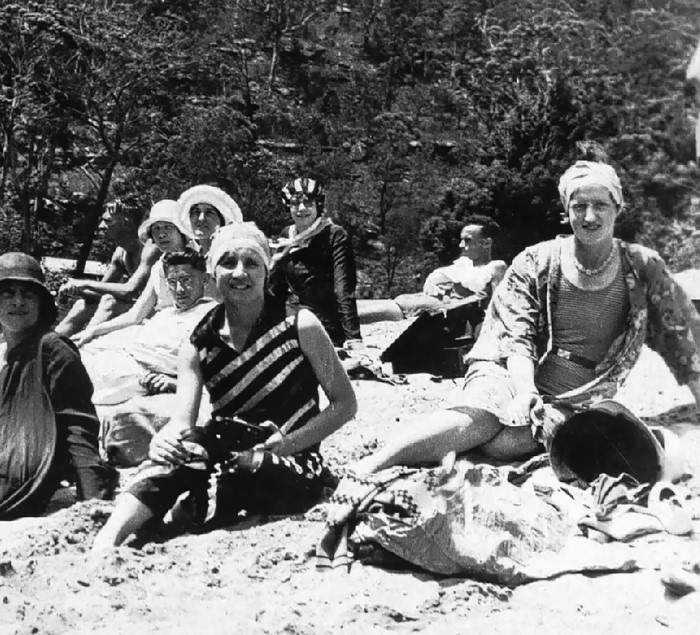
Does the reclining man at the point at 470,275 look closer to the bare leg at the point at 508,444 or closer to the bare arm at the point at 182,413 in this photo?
the bare leg at the point at 508,444

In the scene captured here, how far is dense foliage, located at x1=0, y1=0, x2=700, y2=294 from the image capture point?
12.7m

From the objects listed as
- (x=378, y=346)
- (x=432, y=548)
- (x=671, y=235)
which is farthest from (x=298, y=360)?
(x=671, y=235)

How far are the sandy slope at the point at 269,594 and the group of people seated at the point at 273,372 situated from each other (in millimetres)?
204

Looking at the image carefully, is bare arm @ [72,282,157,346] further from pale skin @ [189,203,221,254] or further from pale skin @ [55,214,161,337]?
pale skin @ [55,214,161,337]

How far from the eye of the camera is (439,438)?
395 cm

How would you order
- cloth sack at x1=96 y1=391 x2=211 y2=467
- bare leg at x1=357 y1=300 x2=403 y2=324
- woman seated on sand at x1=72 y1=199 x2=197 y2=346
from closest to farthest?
cloth sack at x1=96 y1=391 x2=211 y2=467 → woman seated on sand at x1=72 y1=199 x2=197 y2=346 → bare leg at x1=357 y1=300 x2=403 y2=324

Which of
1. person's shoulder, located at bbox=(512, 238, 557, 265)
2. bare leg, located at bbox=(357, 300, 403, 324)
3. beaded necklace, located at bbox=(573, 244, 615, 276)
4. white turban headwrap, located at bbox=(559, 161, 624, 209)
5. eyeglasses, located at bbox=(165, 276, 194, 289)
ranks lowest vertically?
bare leg, located at bbox=(357, 300, 403, 324)

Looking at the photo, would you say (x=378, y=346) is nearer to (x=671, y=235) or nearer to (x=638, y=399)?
(x=638, y=399)

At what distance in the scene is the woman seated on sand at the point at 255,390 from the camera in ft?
12.1

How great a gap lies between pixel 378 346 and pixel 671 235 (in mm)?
4861

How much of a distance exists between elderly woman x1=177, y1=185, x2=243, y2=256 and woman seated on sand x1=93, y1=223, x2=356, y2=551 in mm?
2153

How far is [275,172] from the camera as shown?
15.6 meters

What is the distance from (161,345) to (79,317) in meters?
2.21

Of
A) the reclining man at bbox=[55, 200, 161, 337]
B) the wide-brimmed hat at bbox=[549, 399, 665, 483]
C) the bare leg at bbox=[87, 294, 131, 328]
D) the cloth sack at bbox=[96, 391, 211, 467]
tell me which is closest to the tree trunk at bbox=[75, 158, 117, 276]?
the reclining man at bbox=[55, 200, 161, 337]
